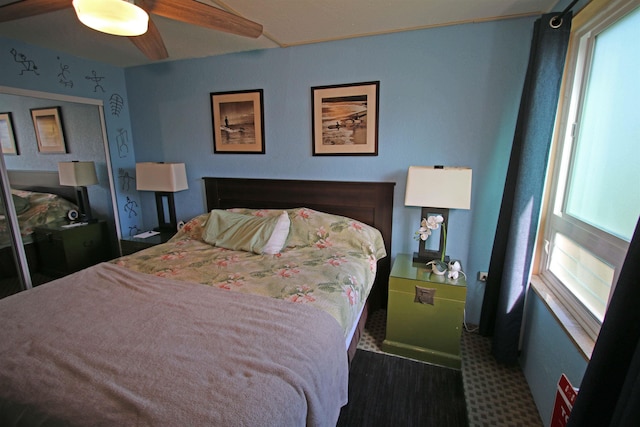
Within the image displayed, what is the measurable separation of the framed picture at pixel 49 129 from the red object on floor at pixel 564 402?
3795mm

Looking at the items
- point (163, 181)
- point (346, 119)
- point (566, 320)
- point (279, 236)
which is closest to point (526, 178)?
point (566, 320)

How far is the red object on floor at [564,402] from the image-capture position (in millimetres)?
1124

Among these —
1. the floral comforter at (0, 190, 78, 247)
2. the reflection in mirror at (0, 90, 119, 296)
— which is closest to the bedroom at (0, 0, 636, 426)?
the reflection in mirror at (0, 90, 119, 296)

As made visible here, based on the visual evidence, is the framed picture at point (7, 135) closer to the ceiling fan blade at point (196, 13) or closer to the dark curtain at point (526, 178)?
the ceiling fan blade at point (196, 13)

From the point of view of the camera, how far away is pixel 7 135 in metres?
2.28

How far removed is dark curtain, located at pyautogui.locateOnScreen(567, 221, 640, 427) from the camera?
671mm

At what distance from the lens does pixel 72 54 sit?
2.63m

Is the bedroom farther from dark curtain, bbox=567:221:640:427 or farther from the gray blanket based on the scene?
the gray blanket

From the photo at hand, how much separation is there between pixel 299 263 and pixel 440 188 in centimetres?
108

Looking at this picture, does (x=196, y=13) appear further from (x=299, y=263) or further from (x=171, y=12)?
(x=299, y=263)

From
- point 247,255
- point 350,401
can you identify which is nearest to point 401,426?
point 350,401

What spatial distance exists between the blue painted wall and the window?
275 mm

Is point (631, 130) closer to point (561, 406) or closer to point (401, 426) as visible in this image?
point (561, 406)

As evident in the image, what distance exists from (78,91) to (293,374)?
3.22 m
